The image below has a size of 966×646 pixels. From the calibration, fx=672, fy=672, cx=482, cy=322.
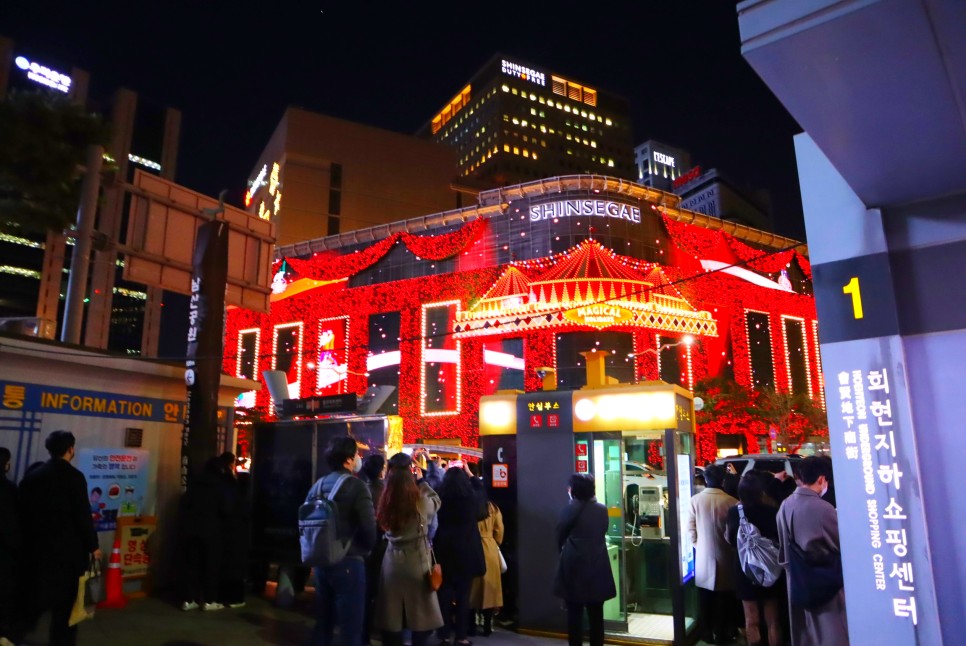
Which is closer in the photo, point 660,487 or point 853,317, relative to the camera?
point 853,317

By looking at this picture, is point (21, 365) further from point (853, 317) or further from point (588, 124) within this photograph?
point (588, 124)

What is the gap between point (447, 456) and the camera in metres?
15.3

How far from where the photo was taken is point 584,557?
573 cm

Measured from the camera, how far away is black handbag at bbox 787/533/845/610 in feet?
A: 16.0

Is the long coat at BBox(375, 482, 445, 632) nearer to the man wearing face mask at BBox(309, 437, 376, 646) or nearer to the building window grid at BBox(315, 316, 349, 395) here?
the man wearing face mask at BBox(309, 437, 376, 646)

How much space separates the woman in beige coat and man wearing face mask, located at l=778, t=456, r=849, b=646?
3021 millimetres

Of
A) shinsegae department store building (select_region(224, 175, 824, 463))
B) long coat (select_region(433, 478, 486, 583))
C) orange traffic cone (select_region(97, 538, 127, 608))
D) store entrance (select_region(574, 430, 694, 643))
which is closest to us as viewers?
long coat (select_region(433, 478, 486, 583))

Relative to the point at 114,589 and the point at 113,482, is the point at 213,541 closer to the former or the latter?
the point at 114,589

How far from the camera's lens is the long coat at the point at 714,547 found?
669cm

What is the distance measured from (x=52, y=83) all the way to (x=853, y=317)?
184ft

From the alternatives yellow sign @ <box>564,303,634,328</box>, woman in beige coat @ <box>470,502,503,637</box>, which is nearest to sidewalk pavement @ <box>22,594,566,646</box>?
woman in beige coat @ <box>470,502,503,637</box>

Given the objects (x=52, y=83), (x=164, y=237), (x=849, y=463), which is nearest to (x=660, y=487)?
(x=849, y=463)

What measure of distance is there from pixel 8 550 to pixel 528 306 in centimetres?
1810

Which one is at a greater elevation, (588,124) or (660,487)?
(588,124)
